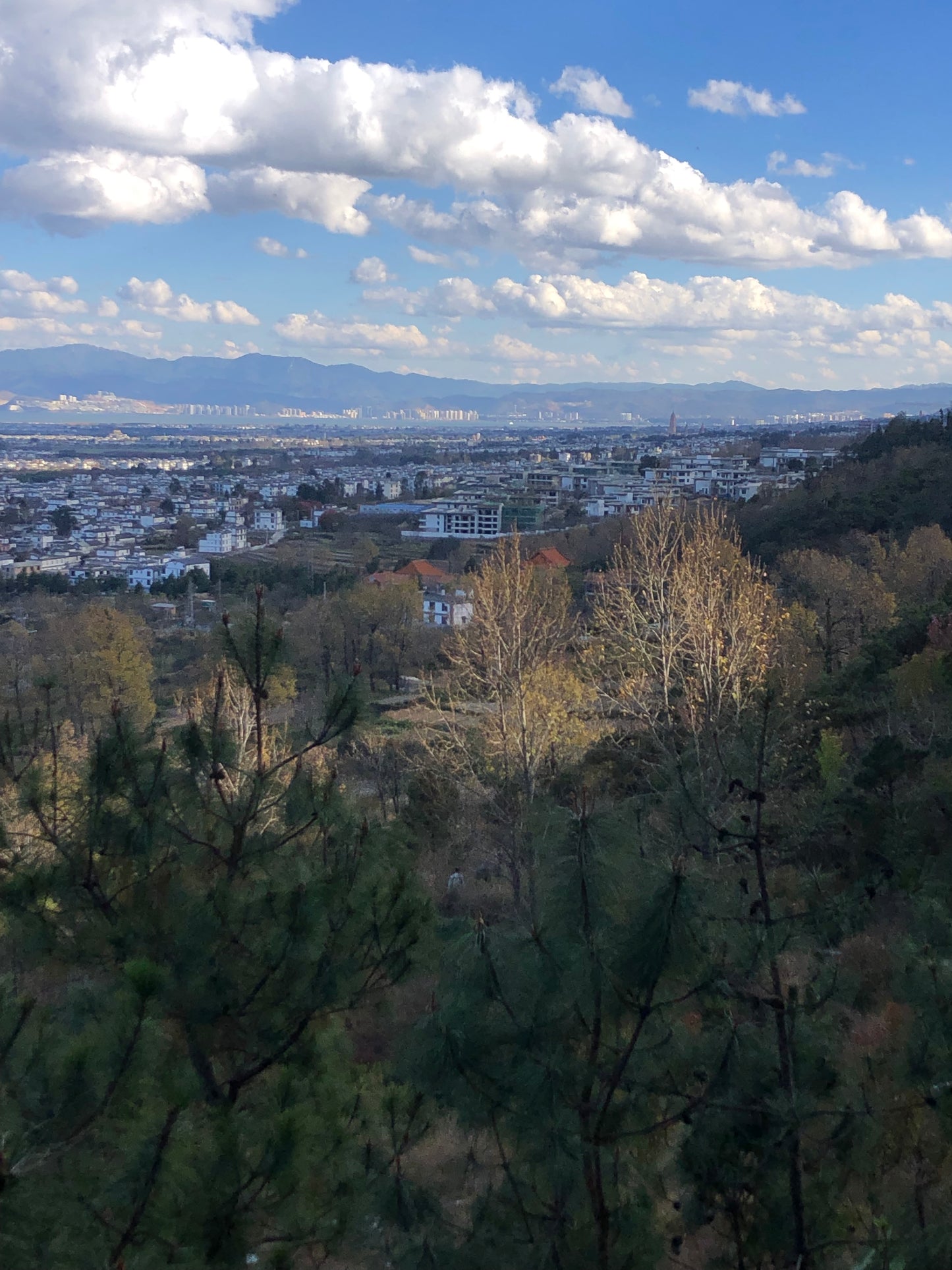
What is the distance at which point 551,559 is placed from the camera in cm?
3000

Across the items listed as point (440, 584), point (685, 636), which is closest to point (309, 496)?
point (440, 584)

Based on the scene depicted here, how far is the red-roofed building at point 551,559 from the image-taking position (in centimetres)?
2519

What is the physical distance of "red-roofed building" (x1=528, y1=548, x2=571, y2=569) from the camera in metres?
25.2

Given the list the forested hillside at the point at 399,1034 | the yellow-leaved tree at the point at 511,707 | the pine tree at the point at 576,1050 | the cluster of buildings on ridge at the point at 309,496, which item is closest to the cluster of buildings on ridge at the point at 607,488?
the cluster of buildings on ridge at the point at 309,496

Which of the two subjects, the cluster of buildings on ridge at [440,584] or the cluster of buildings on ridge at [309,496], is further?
the cluster of buildings on ridge at [309,496]

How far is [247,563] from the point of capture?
153ft

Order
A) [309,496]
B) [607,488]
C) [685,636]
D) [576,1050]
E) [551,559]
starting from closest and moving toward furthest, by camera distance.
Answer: [576,1050] → [685,636] → [551,559] → [607,488] → [309,496]

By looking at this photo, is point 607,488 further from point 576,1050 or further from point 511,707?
point 576,1050

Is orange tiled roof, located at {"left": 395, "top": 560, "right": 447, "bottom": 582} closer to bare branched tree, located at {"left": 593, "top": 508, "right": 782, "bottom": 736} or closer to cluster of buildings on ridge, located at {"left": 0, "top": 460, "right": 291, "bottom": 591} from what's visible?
cluster of buildings on ridge, located at {"left": 0, "top": 460, "right": 291, "bottom": 591}

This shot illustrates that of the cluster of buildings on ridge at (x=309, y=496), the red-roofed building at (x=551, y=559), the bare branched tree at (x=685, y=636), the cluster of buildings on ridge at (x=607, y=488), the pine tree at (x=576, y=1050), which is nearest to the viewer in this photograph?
the pine tree at (x=576, y=1050)

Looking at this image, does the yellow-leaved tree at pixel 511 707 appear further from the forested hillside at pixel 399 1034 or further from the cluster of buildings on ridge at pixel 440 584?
the cluster of buildings on ridge at pixel 440 584

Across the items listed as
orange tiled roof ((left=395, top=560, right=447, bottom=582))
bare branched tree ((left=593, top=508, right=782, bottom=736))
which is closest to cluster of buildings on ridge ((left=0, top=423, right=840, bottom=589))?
orange tiled roof ((left=395, top=560, right=447, bottom=582))

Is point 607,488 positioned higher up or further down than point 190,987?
higher up

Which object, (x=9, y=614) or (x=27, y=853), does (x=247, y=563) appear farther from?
(x=27, y=853)
